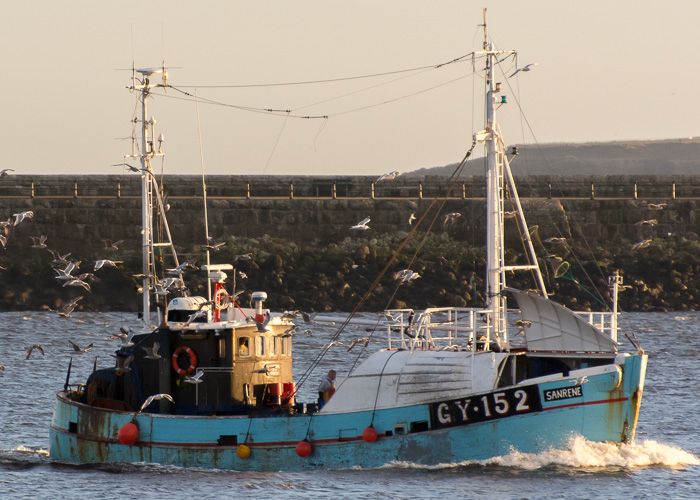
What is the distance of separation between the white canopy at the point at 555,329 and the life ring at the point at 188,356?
6429 mm

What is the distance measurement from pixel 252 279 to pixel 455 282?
916 cm

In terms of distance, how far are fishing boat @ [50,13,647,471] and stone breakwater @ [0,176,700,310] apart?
27070 millimetres

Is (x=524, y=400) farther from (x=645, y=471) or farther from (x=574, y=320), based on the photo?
(x=645, y=471)

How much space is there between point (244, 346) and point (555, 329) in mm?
6157

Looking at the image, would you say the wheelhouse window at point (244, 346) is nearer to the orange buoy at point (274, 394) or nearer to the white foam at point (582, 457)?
the orange buoy at point (274, 394)

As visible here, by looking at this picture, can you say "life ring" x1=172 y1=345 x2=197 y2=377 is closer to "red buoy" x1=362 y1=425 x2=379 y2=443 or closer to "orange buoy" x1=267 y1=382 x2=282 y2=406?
"orange buoy" x1=267 y1=382 x2=282 y2=406

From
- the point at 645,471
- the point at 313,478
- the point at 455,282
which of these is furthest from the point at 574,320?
the point at 455,282

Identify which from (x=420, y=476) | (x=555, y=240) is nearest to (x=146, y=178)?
(x=420, y=476)

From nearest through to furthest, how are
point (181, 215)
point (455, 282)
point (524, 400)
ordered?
1. point (524, 400)
2. point (455, 282)
3. point (181, 215)

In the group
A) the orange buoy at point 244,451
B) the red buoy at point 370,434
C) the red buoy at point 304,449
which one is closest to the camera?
the red buoy at point 370,434

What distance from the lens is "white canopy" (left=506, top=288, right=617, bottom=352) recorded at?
21906mm

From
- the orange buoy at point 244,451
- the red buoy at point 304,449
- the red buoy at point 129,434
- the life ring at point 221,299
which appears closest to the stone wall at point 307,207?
the life ring at point 221,299

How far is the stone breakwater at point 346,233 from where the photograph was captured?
52812mm

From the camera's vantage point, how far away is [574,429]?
21.1 meters
